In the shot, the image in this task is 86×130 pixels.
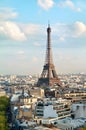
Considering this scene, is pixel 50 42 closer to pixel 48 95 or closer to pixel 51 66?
pixel 51 66

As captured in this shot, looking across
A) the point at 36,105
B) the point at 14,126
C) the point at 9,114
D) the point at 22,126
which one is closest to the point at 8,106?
the point at 9,114

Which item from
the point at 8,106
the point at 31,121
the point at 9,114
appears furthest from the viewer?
the point at 8,106

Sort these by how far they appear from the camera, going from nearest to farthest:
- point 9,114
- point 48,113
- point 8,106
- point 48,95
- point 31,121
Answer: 1. point 31,121
2. point 48,113
3. point 9,114
4. point 8,106
5. point 48,95

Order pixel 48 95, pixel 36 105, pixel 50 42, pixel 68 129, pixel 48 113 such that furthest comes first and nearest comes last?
pixel 50 42 → pixel 48 95 → pixel 36 105 → pixel 48 113 → pixel 68 129

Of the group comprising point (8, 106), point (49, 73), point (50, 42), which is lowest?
point (8, 106)

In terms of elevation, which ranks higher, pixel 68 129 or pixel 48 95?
pixel 48 95

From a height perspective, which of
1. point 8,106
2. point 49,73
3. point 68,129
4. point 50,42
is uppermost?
point 50,42

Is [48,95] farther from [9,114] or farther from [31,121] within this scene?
[31,121]

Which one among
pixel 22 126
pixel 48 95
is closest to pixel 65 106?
pixel 22 126

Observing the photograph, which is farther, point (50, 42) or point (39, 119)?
point (50, 42)
